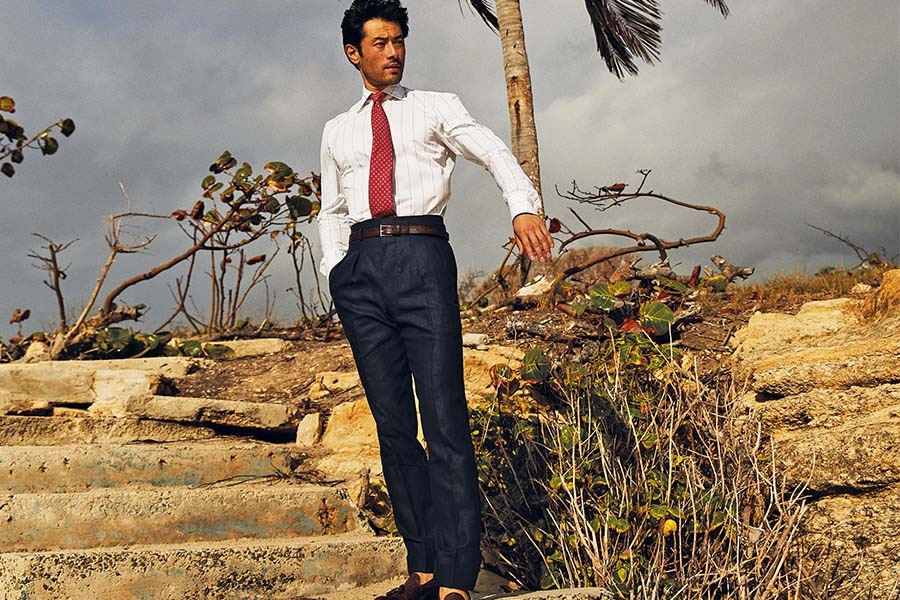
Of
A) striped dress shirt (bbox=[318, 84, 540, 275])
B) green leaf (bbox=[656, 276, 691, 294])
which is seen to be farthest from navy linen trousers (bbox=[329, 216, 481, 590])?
green leaf (bbox=[656, 276, 691, 294])

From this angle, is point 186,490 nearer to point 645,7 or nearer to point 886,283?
point 886,283

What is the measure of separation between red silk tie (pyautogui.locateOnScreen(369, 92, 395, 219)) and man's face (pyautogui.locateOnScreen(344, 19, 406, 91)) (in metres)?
0.13

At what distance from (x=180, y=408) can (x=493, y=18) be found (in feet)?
23.6

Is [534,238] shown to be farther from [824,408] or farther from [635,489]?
[824,408]

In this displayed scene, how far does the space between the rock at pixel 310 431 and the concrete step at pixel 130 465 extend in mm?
276

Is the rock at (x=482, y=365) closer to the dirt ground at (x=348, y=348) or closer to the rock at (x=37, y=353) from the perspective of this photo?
the dirt ground at (x=348, y=348)

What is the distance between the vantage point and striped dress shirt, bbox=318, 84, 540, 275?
3188 millimetres

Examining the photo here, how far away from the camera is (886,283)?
509 cm

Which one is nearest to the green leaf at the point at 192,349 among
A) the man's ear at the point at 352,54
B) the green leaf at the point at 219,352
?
the green leaf at the point at 219,352

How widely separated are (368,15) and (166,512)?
245 centimetres

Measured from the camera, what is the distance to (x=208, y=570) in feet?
12.2

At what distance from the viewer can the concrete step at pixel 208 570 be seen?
3.45 m

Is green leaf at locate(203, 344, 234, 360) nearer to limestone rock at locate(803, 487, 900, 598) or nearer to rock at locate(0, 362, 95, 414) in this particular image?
rock at locate(0, 362, 95, 414)

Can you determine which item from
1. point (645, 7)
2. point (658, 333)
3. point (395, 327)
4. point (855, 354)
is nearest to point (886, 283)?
point (855, 354)
